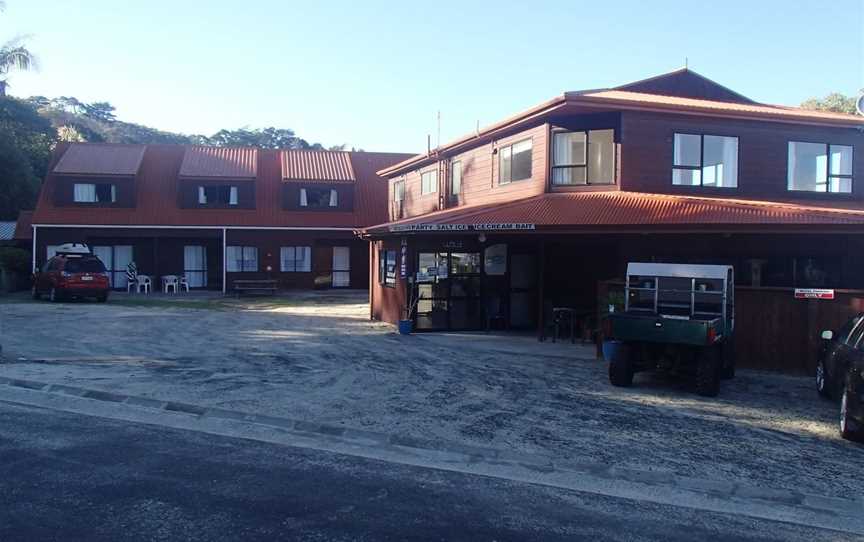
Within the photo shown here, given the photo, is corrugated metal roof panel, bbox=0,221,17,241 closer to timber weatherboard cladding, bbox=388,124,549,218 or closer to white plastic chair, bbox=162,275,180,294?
white plastic chair, bbox=162,275,180,294

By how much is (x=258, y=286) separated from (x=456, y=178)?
1165 cm

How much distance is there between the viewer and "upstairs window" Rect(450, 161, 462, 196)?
23.9 meters

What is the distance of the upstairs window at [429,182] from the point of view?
84.7 feet

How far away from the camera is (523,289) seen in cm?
1964

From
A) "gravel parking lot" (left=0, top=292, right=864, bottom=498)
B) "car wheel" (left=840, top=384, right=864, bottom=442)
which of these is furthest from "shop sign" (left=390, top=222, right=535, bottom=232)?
"car wheel" (left=840, top=384, right=864, bottom=442)

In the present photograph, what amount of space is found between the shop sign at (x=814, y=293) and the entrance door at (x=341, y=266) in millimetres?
24780

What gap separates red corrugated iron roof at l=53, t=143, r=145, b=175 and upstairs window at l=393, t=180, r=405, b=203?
12651 mm

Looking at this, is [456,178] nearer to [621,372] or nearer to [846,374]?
[621,372]

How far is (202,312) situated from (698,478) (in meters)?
18.9

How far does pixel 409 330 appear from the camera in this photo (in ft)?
60.0

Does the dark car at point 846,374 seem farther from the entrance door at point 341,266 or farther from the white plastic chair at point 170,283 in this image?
the white plastic chair at point 170,283

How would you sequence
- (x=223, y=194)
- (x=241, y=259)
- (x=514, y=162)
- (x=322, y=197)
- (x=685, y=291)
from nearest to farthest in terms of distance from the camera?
(x=685, y=291) → (x=514, y=162) → (x=241, y=259) → (x=223, y=194) → (x=322, y=197)

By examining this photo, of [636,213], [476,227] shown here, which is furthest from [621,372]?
[476,227]

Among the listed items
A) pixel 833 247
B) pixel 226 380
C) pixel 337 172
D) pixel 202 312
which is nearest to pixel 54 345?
pixel 226 380
